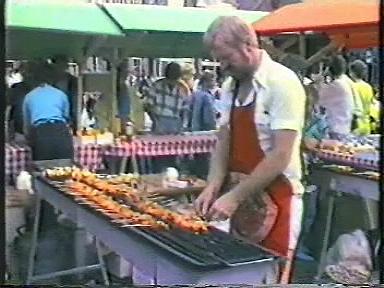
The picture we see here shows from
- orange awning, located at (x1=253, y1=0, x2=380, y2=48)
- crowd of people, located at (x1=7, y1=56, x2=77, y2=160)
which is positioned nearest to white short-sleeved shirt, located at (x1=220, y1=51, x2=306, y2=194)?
orange awning, located at (x1=253, y1=0, x2=380, y2=48)

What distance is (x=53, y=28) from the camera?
2.51 m

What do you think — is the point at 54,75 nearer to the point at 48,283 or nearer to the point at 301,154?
the point at 48,283

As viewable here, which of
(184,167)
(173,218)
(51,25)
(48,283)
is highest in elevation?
(51,25)

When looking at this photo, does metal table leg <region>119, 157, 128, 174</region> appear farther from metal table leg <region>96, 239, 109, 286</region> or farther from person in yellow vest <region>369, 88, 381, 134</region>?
person in yellow vest <region>369, 88, 381, 134</region>

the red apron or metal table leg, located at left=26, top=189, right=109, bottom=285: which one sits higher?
the red apron

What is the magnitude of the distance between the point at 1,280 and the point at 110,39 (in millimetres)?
837

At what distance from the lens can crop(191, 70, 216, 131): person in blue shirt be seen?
2625 mm

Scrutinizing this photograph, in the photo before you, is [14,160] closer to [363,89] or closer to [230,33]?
[230,33]

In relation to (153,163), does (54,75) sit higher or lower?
higher

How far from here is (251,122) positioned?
2613 mm

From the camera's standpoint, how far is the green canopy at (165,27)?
2.57 metres

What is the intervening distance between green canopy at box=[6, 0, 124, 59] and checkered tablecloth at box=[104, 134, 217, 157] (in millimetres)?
335

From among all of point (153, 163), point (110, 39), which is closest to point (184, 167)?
point (153, 163)

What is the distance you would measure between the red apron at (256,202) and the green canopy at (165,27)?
0.27m
